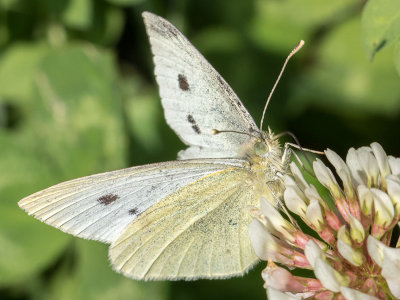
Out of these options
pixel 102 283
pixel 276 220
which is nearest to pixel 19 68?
pixel 102 283

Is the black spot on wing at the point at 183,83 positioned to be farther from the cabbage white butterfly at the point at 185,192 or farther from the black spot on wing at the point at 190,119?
the black spot on wing at the point at 190,119

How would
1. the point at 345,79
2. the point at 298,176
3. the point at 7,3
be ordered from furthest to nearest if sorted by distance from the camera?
the point at 345,79 < the point at 7,3 < the point at 298,176

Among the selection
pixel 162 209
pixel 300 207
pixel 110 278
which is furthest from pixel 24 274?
pixel 300 207

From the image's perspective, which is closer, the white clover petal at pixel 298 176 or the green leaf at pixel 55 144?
the white clover petal at pixel 298 176

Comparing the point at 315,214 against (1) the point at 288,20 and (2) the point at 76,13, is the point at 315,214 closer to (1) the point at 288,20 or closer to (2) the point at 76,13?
(2) the point at 76,13

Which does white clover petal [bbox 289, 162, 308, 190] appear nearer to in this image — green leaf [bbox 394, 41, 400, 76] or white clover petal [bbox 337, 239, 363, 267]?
white clover petal [bbox 337, 239, 363, 267]

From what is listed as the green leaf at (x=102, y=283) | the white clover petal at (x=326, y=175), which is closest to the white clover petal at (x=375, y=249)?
the white clover petal at (x=326, y=175)

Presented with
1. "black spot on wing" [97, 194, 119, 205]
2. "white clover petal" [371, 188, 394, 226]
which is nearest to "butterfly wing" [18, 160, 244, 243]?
"black spot on wing" [97, 194, 119, 205]
